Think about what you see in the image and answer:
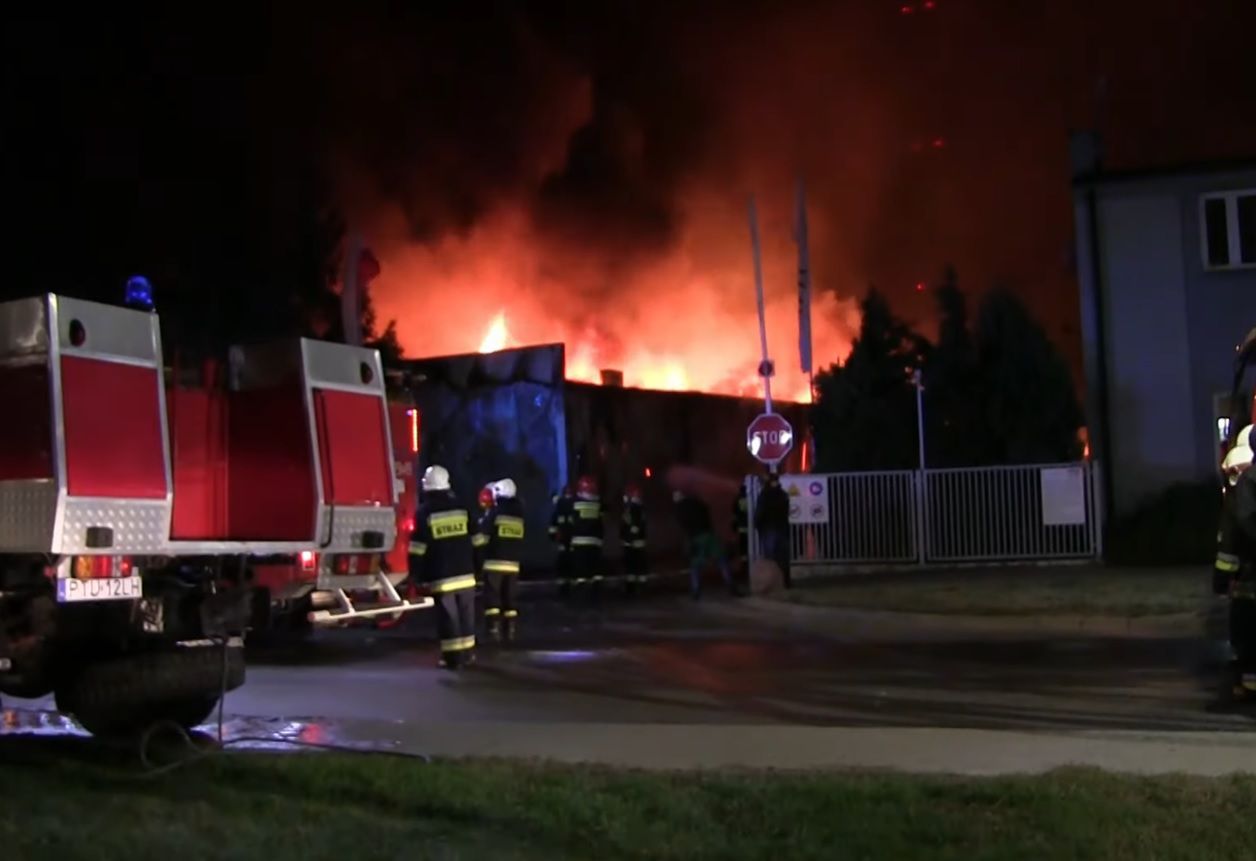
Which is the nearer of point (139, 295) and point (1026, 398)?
point (139, 295)

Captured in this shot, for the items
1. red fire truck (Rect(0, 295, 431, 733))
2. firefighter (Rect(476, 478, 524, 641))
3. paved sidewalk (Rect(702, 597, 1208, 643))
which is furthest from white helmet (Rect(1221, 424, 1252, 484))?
firefighter (Rect(476, 478, 524, 641))

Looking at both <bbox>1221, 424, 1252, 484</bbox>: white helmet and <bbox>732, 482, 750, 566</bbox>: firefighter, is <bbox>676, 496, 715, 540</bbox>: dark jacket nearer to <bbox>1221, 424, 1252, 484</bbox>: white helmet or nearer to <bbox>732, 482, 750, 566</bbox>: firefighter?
<bbox>732, 482, 750, 566</bbox>: firefighter

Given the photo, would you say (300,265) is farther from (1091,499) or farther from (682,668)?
(682,668)

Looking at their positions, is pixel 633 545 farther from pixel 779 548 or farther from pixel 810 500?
pixel 810 500

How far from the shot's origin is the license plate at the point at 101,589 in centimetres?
635

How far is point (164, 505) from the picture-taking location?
666cm

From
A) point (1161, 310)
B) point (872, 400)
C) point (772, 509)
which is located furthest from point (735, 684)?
point (872, 400)

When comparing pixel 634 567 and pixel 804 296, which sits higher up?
pixel 804 296

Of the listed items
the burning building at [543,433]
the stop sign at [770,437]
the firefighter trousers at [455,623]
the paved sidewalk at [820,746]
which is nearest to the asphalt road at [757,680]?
the firefighter trousers at [455,623]

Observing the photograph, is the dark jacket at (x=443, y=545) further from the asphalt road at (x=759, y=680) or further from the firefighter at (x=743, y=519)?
the firefighter at (x=743, y=519)

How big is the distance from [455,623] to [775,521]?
23.8ft

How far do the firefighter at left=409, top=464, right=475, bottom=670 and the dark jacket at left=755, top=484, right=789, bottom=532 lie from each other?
22.6ft

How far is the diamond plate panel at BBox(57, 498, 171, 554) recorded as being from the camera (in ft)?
20.6

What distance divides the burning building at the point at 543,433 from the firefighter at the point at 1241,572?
51.0 feet
